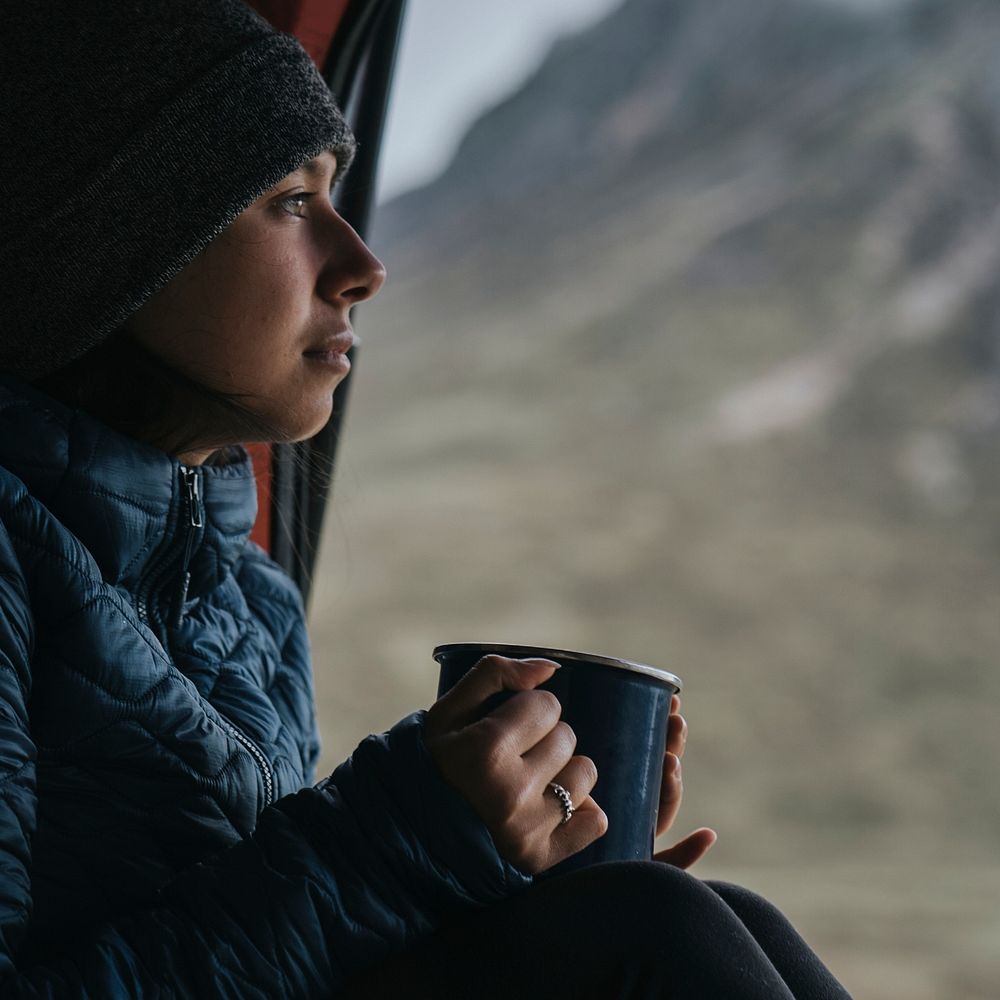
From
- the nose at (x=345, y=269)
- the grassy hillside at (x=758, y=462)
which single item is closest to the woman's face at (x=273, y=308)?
the nose at (x=345, y=269)

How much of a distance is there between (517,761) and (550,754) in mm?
21

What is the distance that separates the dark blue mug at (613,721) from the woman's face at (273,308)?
232mm

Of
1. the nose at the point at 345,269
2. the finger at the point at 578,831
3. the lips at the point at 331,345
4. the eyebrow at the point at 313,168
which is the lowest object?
the finger at the point at 578,831

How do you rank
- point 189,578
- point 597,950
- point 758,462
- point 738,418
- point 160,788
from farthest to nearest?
point 738,418, point 758,462, point 189,578, point 160,788, point 597,950

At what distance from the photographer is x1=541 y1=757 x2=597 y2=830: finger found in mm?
601

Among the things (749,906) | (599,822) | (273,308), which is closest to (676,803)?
(749,906)

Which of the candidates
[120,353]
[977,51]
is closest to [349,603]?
[120,353]

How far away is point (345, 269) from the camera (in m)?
0.78

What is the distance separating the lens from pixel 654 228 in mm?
15984

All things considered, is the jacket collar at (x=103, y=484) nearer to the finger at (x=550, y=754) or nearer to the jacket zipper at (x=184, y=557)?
the jacket zipper at (x=184, y=557)

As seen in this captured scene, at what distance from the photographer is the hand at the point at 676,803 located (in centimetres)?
80

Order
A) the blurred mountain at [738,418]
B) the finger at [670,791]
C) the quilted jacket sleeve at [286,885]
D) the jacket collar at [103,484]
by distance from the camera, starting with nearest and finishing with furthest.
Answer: the quilted jacket sleeve at [286,885] → the jacket collar at [103,484] → the finger at [670,791] → the blurred mountain at [738,418]

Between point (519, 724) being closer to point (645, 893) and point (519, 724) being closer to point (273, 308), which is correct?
point (645, 893)

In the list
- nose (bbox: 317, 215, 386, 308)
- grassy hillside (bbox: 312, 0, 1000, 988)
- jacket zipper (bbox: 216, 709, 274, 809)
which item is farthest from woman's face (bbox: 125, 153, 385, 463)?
grassy hillside (bbox: 312, 0, 1000, 988)
